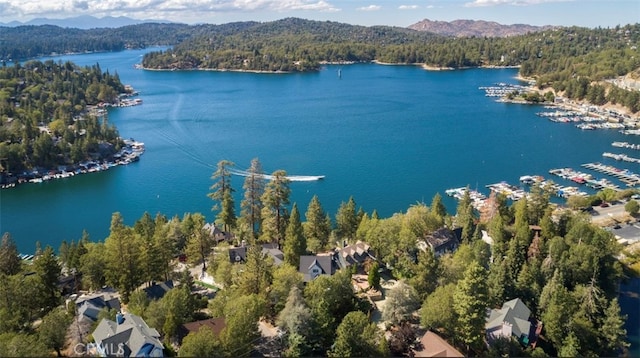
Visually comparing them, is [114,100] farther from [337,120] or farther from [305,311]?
[305,311]

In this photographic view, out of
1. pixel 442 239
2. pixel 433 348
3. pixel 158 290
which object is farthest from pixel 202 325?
pixel 442 239

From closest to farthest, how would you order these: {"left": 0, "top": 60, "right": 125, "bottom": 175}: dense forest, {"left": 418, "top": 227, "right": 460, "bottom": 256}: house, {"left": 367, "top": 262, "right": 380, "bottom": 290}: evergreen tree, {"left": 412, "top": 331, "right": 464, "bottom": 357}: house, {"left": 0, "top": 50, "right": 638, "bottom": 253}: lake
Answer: {"left": 412, "top": 331, "right": 464, "bottom": 357}: house < {"left": 367, "top": 262, "right": 380, "bottom": 290}: evergreen tree < {"left": 418, "top": 227, "right": 460, "bottom": 256}: house < {"left": 0, "top": 50, "right": 638, "bottom": 253}: lake < {"left": 0, "top": 60, "right": 125, "bottom": 175}: dense forest

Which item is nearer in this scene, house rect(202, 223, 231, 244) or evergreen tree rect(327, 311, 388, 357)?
evergreen tree rect(327, 311, 388, 357)

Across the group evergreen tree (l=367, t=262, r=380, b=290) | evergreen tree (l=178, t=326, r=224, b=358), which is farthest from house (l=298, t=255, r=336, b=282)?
evergreen tree (l=178, t=326, r=224, b=358)

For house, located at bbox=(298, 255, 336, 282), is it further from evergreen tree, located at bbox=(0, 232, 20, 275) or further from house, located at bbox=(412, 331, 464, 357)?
evergreen tree, located at bbox=(0, 232, 20, 275)

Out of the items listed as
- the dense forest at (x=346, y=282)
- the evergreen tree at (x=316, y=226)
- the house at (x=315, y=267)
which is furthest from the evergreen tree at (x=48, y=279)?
the evergreen tree at (x=316, y=226)

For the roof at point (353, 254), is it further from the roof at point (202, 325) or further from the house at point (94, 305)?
the house at point (94, 305)
